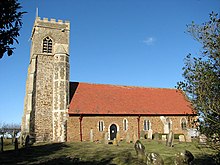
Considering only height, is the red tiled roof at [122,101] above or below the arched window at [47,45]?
below

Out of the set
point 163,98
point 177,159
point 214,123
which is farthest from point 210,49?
point 163,98

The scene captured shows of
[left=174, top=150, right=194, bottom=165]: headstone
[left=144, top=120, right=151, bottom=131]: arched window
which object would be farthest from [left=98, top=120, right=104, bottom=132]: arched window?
[left=174, top=150, right=194, bottom=165]: headstone

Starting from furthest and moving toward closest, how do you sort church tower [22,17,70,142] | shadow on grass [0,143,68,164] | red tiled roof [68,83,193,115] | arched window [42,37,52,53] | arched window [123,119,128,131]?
arched window [42,37,52,53] → arched window [123,119,128,131] → red tiled roof [68,83,193,115] → church tower [22,17,70,142] → shadow on grass [0,143,68,164]

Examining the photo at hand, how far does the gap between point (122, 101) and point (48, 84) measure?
9.07 metres

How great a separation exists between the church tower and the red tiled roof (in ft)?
6.11

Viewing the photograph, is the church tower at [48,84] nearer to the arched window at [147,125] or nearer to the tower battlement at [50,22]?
the tower battlement at [50,22]

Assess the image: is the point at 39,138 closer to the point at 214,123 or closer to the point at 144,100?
the point at 144,100

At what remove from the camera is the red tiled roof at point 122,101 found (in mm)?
26516

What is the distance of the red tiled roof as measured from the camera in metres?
26.5

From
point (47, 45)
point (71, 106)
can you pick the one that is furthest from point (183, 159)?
point (47, 45)

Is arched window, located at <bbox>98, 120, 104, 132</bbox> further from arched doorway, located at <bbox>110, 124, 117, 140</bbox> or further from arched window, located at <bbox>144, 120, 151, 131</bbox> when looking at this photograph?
arched window, located at <bbox>144, 120, 151, 131</bbox>

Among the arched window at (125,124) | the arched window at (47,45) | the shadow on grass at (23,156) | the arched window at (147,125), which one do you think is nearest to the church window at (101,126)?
the arched window at (125,124)

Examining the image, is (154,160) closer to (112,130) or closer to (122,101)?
(112,130)

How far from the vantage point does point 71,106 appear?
25672mm
